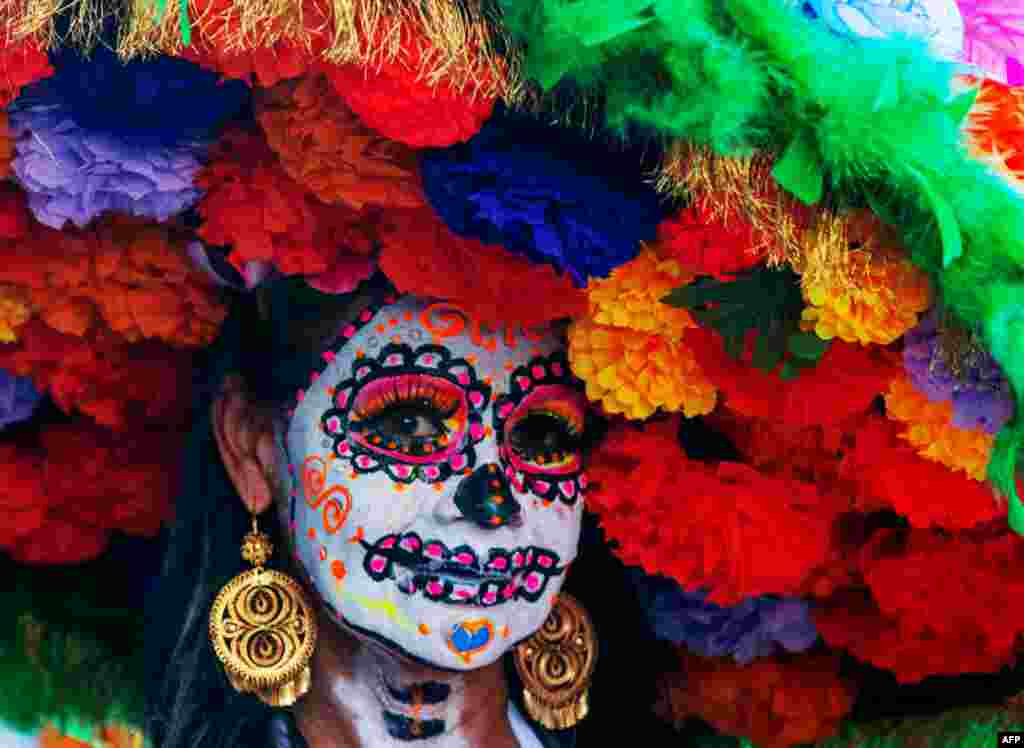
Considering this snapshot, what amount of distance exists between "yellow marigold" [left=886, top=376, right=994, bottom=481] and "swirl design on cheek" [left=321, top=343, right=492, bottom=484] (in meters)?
0.62

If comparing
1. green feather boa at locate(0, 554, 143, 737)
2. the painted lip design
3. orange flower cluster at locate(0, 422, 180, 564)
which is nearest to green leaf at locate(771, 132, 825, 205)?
the painted lip design

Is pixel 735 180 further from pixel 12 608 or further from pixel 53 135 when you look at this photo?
pixel 12 608

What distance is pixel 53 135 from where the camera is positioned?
8.12ft

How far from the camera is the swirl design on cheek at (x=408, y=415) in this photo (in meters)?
2.75

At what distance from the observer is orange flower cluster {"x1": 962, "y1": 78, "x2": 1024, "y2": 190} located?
2457mm

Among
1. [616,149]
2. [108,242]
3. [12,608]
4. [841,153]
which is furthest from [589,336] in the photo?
[12,608]

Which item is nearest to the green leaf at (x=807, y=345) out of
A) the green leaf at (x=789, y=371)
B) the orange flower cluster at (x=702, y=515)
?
the green leaf at (x=789, y=371)

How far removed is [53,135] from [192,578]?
797 millimetres

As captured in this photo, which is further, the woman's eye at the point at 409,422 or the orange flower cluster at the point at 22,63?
the woman's eye at the point at 409,422

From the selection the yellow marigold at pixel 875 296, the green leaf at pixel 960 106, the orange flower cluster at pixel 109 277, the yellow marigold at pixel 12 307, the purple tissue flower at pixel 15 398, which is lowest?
the purple tissue flower at pixel 15 398

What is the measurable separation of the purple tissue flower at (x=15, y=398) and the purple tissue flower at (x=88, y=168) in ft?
1.52

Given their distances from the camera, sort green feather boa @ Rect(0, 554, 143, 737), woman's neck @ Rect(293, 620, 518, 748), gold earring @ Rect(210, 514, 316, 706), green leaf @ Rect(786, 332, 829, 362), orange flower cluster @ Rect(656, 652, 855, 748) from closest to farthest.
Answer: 1. green leaf @ Rect(786, 332, 829, 362)
2. gold earring @ Rect(210, 514, 316, 706)
3. woman's neck @ Rect(293, 620, 518, 748)
4. green feather boa @ Rect(0, 554, 143, 737)
5. orange flower cluster @ Rect(656, 652, 855, 748)

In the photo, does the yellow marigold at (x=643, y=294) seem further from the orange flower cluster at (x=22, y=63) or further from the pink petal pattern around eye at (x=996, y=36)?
the orange flower cluster at (x=22, y=63)

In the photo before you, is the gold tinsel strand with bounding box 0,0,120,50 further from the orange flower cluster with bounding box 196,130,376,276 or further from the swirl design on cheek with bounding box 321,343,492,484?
the swirl design on cheek with bounding box 321,343,492,484
